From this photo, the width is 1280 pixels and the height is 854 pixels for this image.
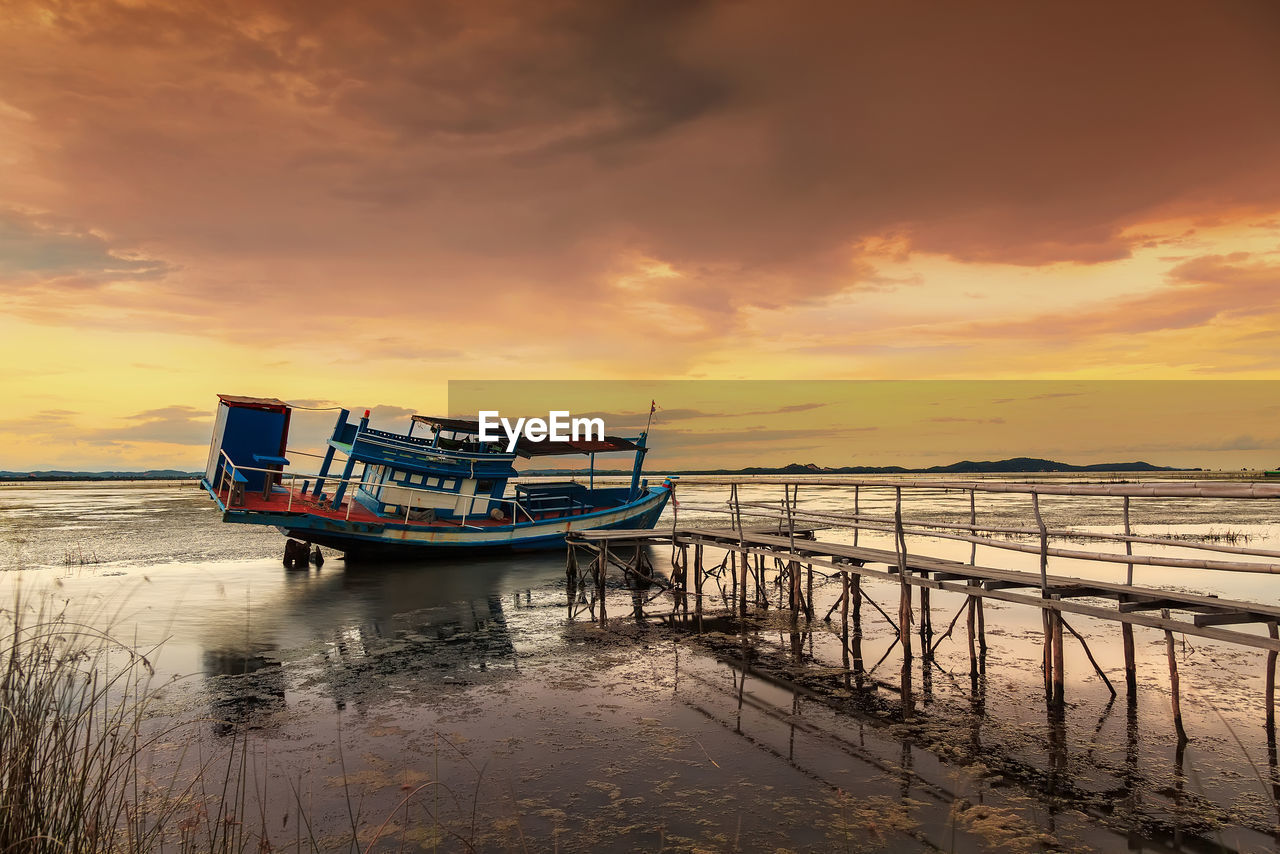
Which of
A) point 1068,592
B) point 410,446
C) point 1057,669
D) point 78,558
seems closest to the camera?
point 1057,669

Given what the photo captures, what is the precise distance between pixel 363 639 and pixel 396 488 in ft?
35.0

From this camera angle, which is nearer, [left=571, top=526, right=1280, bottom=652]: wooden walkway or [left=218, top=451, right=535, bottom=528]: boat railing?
[left=571, top=526, right=1280, bottom=652]: wooden walkway

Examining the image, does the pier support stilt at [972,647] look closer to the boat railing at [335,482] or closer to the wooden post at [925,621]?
the wooden post at [925,621]

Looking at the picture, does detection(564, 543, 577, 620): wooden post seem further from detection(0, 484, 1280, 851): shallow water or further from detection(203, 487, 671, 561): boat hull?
detection(0, 484, 1280, 851): shallow water

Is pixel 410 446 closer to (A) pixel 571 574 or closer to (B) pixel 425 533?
(B) pixel 425 533

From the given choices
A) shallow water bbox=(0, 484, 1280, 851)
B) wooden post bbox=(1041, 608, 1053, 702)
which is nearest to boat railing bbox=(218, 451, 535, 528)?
shallow water bbox=(0, 484, 1280, 851)

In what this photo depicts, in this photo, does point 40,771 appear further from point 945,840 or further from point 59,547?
point 59,547

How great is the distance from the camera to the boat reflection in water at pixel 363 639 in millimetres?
10336

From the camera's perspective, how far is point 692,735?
821cm

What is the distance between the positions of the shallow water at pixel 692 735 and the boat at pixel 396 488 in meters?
5.91

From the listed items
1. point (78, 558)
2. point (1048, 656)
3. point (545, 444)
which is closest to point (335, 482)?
point (545, 444)

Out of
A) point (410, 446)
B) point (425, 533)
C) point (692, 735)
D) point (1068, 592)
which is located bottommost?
point (692, 735)

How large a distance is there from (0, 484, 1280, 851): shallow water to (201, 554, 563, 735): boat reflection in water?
8cm

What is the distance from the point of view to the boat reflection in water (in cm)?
1034
